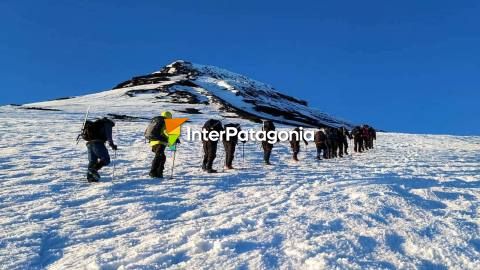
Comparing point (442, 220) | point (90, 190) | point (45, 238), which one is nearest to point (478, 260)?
point (442, 220)

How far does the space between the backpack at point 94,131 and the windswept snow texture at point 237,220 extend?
1174 millimetres

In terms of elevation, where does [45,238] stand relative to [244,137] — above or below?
below

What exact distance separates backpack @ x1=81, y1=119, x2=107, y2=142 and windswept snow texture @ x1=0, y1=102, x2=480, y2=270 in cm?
117

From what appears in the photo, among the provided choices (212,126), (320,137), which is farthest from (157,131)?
(320,137)

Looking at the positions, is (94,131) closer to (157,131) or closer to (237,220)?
(157,131)

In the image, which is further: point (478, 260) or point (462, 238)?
point (462, 238)

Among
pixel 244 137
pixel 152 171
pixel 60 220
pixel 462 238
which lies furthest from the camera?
pixel 244 137

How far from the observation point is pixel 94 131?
38.6 ft

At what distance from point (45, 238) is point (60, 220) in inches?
41.7

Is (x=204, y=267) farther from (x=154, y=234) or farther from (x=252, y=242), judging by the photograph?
(x=154, y=234)

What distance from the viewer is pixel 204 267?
5363 millimetres

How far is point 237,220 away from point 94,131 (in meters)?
5.93

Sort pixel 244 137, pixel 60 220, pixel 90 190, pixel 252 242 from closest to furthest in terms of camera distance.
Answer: pixel 252 242, pixel 60 220, pixel 90 190, pixel 244 137

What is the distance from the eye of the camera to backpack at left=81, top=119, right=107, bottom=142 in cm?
1167
